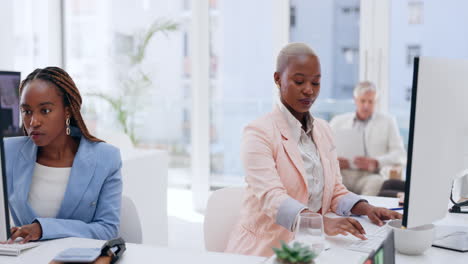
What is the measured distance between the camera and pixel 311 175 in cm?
196

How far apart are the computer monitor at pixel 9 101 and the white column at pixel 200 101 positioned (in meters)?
2.48

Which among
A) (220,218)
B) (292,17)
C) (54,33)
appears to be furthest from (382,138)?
(54,33)

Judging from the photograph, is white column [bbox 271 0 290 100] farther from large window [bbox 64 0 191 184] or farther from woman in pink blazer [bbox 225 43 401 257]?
woman in pink blazer [bbox 225 43 401 257]

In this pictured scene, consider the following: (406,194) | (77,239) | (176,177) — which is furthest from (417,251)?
(176,177)

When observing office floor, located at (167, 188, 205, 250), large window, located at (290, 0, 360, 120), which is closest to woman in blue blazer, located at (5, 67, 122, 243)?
office floor, located at (167, 188, 205, 250)

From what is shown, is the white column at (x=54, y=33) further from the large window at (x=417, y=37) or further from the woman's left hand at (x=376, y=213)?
the woman's left hand at (x=376, y=213)

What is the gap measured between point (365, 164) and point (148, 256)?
2672 mm

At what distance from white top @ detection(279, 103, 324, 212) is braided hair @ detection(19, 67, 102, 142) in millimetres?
767

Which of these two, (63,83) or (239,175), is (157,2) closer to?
(239,175)

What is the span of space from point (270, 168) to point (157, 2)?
4.08 metres

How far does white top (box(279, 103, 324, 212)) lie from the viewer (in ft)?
6.41

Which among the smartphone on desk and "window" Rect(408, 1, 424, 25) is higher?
"window" Rect(408, 1, 424, 25)

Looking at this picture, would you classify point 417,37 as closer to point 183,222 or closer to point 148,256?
point 183,222

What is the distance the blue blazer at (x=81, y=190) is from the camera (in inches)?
73.8
